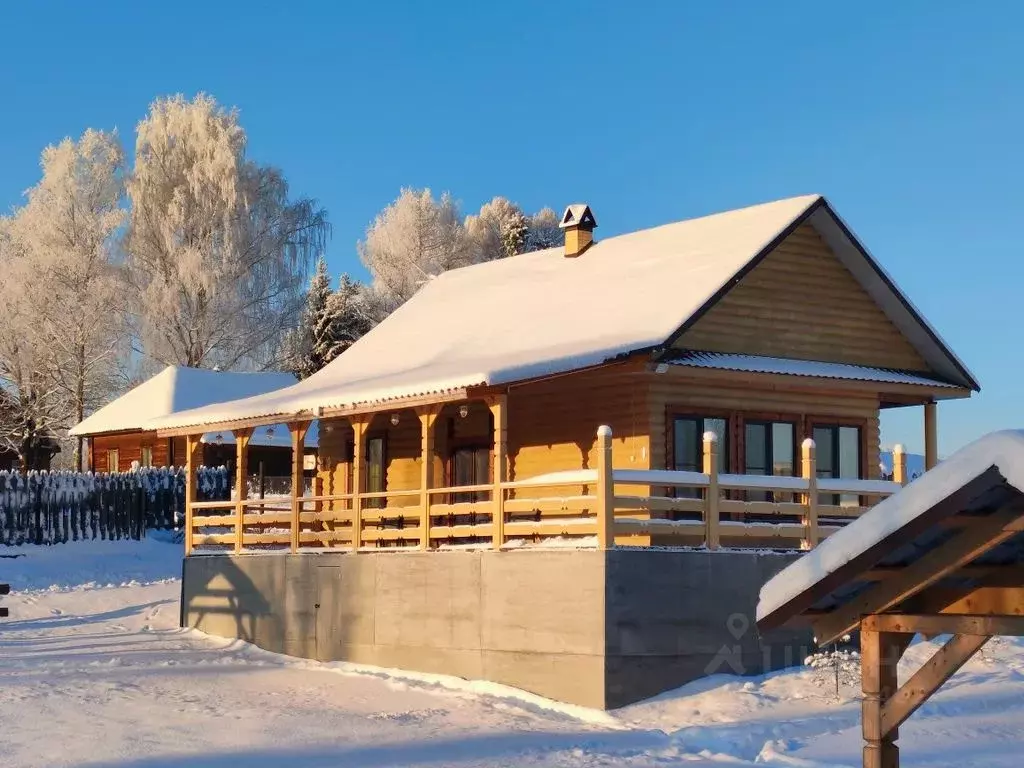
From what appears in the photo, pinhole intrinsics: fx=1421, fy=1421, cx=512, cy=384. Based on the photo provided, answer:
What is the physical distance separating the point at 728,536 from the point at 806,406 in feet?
14.9

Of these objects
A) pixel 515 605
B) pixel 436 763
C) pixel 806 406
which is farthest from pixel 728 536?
pixel 436 763

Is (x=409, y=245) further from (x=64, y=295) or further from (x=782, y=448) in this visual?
(x=782, y=448)

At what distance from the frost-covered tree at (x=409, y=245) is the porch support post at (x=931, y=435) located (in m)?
41.2

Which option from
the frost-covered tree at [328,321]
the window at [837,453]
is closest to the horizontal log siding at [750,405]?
the window at [837,453]

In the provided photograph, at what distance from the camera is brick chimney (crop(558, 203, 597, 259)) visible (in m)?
26.1

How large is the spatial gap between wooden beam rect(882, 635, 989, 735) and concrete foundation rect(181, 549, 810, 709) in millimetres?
9110

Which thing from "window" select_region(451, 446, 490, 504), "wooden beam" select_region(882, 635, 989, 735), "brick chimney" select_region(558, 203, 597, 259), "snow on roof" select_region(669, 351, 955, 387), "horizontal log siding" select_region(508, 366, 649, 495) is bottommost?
"wooden beam" select_region(882, 635, 989, 735)

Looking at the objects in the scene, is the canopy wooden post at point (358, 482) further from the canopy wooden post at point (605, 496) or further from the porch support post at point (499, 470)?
the canopy wooden post at point (605, 496)

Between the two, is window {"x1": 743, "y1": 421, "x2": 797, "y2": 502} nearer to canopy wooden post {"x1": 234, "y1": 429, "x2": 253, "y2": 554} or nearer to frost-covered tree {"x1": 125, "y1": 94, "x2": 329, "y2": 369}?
canopy wooden post {"x1": 234, "y1": 429, "x2": 253, "y2": 554}

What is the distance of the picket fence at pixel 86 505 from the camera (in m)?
32.2

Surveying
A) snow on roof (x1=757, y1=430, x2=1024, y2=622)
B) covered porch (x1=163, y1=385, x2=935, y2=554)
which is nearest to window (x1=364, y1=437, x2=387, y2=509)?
covered porch (x1=163, y1=385, x2=935, y2=554)

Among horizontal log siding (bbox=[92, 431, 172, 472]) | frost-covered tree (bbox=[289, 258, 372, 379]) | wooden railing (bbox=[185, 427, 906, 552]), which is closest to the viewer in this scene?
wooden railing (bbox=[185, 427, 906, 552])

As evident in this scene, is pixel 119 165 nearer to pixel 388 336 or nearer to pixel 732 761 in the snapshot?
pixel 388 336

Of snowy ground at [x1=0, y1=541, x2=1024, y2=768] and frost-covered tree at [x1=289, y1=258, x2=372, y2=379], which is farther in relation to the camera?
frost-covered tree at [x1=289, y1=258, x2=372, y2=379]
